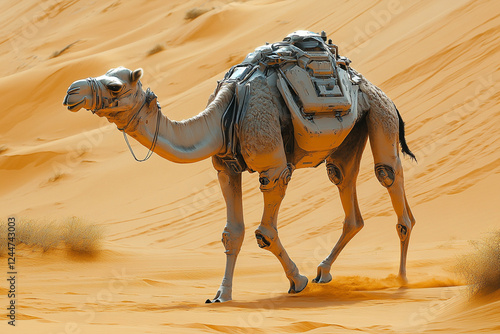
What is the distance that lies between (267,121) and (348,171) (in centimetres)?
217

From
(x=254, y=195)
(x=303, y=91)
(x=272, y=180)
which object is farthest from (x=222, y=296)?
(x=254, y=195)

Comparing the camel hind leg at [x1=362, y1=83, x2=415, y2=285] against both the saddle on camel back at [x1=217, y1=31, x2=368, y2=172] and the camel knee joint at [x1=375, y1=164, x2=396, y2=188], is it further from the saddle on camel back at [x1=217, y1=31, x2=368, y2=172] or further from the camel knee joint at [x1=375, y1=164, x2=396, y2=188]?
the saddle on camel back at [x1=217, y1=31, x2=368, y2=172]

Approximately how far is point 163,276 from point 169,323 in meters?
4.52

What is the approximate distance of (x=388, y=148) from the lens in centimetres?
957

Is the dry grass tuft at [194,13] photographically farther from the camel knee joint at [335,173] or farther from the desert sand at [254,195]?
the camel knee joint at [335,173]

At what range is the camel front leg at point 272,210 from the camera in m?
8.20

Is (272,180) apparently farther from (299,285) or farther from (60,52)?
(60,52)

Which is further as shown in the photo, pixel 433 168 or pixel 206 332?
pixel 433 168

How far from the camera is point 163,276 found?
10.9 meters

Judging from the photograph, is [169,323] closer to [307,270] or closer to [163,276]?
[163,276]

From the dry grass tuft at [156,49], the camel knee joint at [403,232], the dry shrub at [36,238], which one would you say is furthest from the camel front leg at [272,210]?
the dry grass tuft at [156,49]

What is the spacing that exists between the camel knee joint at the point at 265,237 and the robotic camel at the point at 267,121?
0.04ft

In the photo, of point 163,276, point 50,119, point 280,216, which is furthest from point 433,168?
point 50,119

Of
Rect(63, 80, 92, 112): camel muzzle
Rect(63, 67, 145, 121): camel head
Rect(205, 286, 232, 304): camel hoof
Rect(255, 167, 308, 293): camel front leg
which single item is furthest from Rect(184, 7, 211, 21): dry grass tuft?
Rect(63, 80, 92, 112): camel muzzle
